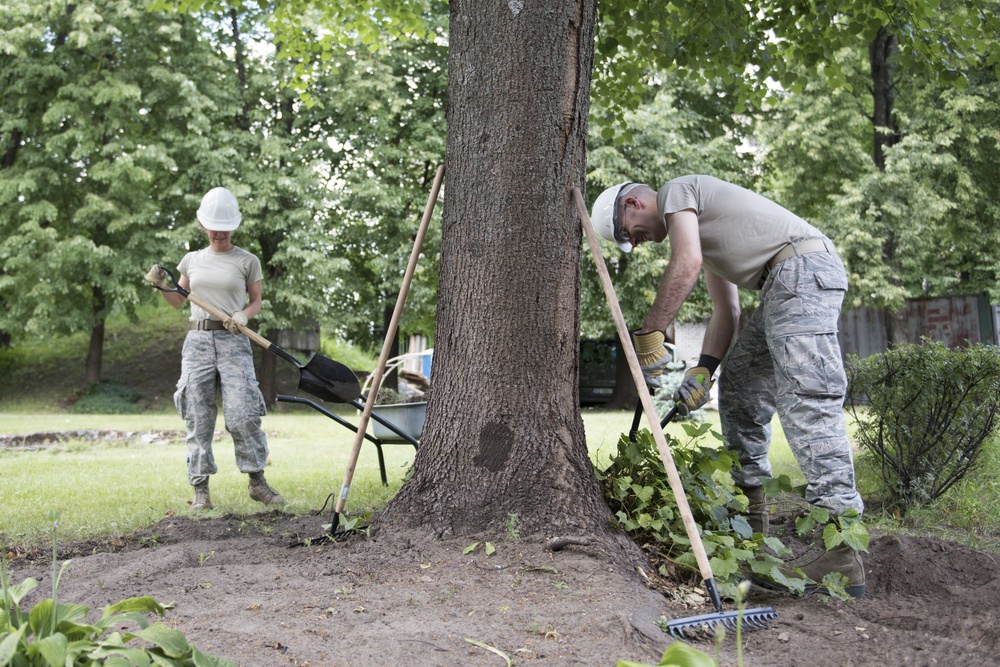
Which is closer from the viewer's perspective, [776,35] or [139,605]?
[139,605]

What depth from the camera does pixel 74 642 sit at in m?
1.76

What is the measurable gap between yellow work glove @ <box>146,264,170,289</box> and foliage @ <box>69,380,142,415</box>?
12.1 meters

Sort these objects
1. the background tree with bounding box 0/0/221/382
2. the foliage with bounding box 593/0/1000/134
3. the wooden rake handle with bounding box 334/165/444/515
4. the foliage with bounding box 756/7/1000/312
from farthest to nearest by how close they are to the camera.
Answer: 1. the background tree with bounding box 0/0/221/382
2. the foliage with bounding box 756/7/1000/312
3. the foliage with bounding box 593/0/1000/134
4. the wooden rake handle with bounding box 334/165/444/515

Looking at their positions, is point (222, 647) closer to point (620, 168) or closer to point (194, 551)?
point (194, 551)

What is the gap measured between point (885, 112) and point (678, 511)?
1402 centimetres

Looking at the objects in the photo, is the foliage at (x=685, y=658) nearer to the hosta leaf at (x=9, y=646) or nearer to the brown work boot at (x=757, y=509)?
the hosta leaf at (x=9, y=646)

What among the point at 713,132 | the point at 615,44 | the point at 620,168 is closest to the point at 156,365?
the point at 620,168

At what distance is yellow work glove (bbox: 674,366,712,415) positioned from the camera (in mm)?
3521

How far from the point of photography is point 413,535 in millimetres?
3104

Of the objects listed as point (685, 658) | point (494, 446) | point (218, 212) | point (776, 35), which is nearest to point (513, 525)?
point (494, 446)

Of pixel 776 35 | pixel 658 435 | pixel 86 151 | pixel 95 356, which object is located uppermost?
pixel 86 151

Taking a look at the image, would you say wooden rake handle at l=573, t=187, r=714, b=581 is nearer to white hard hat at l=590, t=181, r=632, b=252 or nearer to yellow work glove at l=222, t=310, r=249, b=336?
white hard hat at l=590, t=181, r=632, b=252

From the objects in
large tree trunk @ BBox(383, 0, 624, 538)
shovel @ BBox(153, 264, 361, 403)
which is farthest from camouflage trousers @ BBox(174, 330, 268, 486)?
large tree trunk @ BBox(383, 0, 624, 538)

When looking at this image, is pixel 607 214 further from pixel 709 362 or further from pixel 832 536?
pixel 832 536
